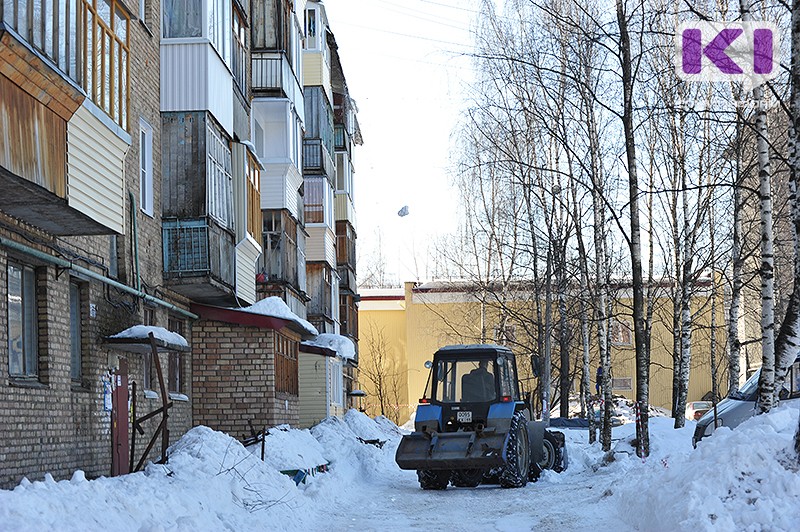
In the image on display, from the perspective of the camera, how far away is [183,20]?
18.4 metres

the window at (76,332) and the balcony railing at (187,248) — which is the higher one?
the balcony railing at (187,248)

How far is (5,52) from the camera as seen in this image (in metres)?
9.36

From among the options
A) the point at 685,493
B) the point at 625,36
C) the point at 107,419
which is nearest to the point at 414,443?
the point at 107,419

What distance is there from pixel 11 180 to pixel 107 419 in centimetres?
557

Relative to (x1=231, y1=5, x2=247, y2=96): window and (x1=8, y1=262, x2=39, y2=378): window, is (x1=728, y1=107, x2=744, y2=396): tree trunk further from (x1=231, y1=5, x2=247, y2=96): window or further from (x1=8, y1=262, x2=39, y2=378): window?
(x1=8, y1=262, x2=39, y2=378): window

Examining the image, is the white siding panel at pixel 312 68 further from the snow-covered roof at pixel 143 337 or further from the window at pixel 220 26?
the snow-covered roof at pixel 143 337

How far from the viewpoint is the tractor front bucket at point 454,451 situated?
1852 cm

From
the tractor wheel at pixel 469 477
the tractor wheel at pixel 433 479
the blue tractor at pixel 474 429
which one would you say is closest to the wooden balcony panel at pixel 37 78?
the blue tractor at pixel 474 429

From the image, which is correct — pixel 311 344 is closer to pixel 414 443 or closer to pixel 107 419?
pixel 414 443

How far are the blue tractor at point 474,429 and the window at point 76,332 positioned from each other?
6.35 metres

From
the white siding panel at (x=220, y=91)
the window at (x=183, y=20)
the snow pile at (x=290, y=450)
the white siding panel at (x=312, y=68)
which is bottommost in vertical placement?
the snow pile at (x=290, y=450)

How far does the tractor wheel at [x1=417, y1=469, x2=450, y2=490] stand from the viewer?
19.2 m

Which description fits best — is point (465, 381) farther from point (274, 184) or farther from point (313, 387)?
point (313, 387)

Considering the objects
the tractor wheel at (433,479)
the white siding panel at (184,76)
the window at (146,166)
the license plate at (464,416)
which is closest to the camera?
the window at (146,166)
